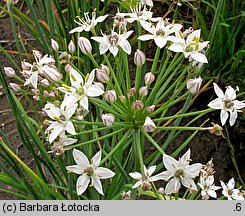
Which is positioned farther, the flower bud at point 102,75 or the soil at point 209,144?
the soil at point 209,144

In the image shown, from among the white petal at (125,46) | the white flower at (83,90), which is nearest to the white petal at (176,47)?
the white petal at (125,46)

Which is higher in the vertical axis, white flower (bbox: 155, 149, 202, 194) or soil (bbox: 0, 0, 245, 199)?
white flower (bbox: 155, 149, 202, 194)

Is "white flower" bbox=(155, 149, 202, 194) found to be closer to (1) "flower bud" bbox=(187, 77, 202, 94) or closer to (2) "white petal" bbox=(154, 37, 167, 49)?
(1) "flower bud" bbox=(187, 77, 202, 94)

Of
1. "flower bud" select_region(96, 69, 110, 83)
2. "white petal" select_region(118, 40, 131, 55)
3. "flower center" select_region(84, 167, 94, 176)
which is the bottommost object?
"flower center" select_region(84, 167, 94, 176)

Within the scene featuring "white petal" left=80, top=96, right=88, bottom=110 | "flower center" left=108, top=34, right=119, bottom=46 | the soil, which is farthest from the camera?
the soil

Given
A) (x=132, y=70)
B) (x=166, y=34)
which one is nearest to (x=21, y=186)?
(x=166, y=34)

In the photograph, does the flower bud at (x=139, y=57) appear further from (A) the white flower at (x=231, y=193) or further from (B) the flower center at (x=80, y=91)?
(A) the white flower at (x=231, y=193)

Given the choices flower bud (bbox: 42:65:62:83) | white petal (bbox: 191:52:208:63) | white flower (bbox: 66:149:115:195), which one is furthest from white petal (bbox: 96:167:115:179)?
white petal (bbox: 191:52:208:63)
